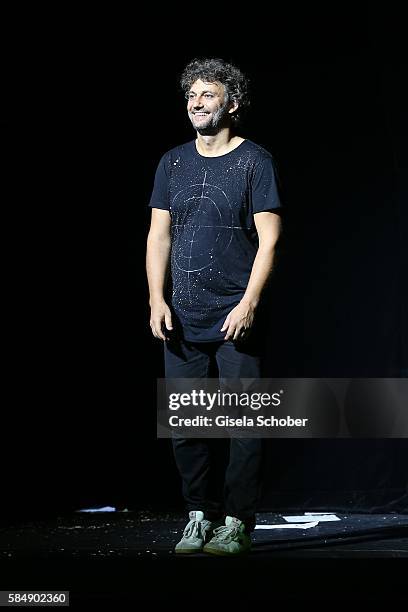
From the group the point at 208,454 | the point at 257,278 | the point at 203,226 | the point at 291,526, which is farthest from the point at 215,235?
the point at 291,526

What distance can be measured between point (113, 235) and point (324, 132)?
0.95 meters

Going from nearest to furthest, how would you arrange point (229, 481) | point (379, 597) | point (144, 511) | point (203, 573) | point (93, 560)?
point (379, 597), point (203, 573), point (93, 560), point (229, 481), point (144, 511)

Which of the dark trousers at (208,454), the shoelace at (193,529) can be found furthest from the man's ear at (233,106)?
the shoelace at (193,529)

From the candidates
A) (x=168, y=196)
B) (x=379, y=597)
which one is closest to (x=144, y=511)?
(x=168, y=196)

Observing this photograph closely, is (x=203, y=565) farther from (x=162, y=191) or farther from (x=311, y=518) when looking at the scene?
(x=311, y=518)

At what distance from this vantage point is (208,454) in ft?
9.55

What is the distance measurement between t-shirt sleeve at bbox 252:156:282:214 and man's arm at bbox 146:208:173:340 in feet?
0.94

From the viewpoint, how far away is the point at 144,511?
3.99m

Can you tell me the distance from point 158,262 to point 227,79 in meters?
0.57

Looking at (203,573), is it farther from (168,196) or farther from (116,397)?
(116,397)

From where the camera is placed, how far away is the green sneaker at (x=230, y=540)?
2.71 m

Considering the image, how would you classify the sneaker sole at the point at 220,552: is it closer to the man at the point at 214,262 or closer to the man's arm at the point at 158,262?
the man at the point at 214,262

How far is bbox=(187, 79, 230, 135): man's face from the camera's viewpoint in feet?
9.56

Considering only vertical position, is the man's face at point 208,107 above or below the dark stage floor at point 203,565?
above
